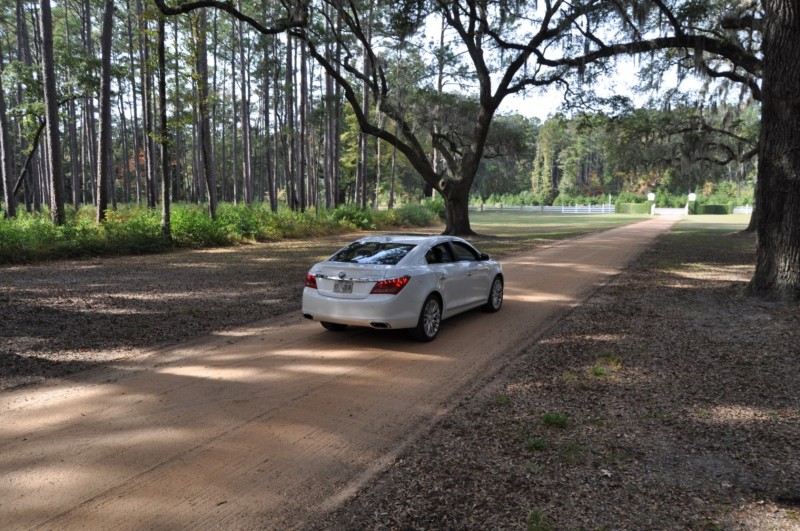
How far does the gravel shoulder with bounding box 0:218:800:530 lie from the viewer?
11.0ft

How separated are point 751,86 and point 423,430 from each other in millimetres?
25282

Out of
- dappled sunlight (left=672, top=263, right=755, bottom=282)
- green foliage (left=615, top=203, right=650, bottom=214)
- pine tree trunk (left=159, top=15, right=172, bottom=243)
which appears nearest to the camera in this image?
dappled sunlight (left=672, top=263, right=755, bottom=282)

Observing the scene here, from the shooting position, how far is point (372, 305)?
6.67 m

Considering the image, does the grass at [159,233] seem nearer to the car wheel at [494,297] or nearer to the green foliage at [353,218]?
the green foliage at [353,218]

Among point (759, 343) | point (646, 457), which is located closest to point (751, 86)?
point (759, 343)

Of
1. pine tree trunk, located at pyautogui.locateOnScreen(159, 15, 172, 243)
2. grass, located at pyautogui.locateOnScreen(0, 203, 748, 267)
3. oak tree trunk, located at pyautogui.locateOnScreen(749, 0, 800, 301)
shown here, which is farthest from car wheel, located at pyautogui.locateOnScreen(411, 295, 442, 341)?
pine tree trunk, located at pyautogui.locateOnScreen(159, 15, 172, 243)

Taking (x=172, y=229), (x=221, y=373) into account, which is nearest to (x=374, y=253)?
(x=221, y=373)

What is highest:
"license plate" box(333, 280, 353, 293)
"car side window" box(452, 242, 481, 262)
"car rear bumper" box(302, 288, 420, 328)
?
"car side window" box(452, 242, 481, 262)

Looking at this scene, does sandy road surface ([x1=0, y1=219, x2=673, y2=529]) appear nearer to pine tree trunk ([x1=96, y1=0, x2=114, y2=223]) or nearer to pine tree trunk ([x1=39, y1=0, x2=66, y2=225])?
pine tree trunk ([x1=39, y1=0, x2=66, y2=225])

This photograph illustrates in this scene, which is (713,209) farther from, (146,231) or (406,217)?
(146,231)

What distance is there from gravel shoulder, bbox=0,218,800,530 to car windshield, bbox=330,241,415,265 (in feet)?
6.98

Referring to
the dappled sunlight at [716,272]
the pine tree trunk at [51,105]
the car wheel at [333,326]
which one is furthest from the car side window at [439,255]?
the pine tree trunk at [51,105]

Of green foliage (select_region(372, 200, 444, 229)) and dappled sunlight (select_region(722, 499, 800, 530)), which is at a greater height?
green foliage (select_region(372, 200, 444, 229))

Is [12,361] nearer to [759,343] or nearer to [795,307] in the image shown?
[759,343]
